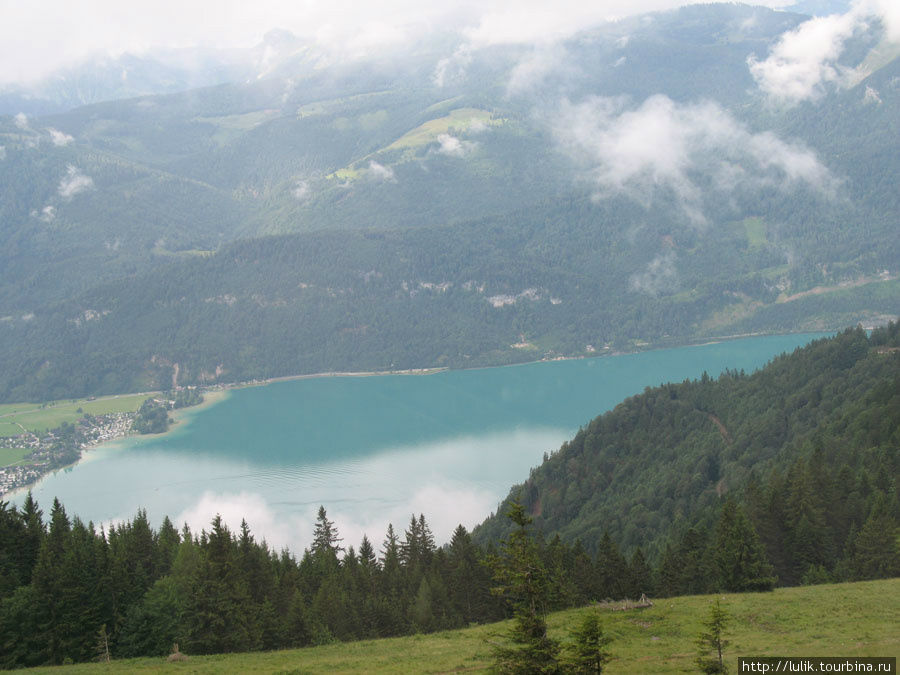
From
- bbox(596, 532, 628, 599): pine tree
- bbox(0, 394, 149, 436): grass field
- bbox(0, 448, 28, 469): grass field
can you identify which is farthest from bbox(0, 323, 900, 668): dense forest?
bbox(0, 394, 149, 436): grass field

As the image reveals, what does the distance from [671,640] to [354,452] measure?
10487 centimetres

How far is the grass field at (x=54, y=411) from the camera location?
6378 inches

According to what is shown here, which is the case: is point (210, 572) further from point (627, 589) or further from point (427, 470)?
point (427, 470)

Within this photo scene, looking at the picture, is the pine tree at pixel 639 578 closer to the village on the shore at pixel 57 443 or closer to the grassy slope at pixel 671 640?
the grassy slope at pixel 671 640

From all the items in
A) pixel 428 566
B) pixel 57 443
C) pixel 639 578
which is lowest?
pixel 639 578

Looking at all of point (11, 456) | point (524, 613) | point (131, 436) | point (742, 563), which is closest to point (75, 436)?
point (131, 436)

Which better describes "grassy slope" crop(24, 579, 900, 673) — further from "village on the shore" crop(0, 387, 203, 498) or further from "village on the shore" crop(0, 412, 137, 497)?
"village on the shore" crop(0, 387, 203, 498)

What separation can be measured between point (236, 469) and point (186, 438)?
2957cm

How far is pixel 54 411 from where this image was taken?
176 metres

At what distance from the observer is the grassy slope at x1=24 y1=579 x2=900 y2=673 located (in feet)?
85.5

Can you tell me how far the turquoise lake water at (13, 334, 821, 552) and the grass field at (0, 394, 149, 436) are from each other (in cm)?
1827

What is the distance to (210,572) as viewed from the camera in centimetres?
3728

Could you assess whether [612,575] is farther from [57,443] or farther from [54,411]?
[54,411]

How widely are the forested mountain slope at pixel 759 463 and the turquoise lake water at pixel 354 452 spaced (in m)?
14.1
